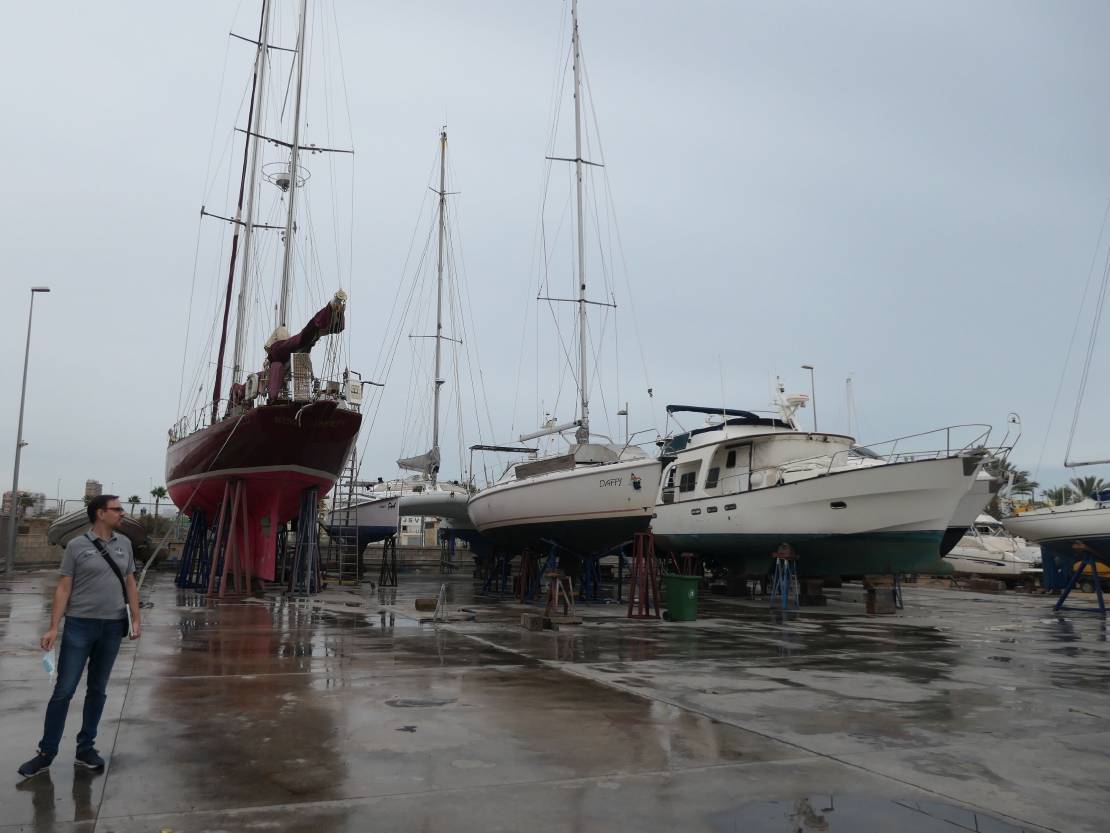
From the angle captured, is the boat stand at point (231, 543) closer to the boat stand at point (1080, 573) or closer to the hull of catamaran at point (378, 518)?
the hull of catamaran at point (378, 518)

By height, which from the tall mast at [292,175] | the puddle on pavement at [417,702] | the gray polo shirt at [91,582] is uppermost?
the tall mast at [292,175]

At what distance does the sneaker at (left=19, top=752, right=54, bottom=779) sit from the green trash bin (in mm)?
11094

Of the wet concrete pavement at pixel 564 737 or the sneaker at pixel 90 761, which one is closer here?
the wet concrete pavement at pixel 564 737

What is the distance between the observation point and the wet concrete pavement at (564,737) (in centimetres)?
391

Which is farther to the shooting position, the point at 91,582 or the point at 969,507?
the point at 969,507

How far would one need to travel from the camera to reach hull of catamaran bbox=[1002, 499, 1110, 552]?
61.0ft

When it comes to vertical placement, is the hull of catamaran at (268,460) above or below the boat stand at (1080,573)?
above

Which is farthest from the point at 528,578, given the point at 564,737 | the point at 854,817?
the point at 854,817

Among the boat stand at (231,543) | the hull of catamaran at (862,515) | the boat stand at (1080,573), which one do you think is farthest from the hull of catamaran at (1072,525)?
the boat stand at (231,543)

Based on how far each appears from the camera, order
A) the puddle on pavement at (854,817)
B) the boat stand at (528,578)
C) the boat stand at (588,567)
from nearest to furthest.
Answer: the puddle on pavement at (854,817) → the boat stand at (588,567) → the boat stand at (528,578)

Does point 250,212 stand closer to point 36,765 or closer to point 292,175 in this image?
point 292,175

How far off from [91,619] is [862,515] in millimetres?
16870

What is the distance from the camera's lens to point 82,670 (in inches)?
183

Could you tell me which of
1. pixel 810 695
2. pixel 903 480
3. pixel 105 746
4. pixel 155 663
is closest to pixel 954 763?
pixel 810 695
